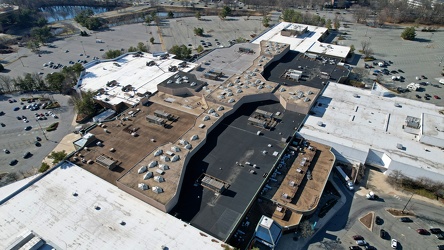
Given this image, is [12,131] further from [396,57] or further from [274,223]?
[396,57]

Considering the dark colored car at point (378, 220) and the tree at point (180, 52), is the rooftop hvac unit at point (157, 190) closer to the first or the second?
the dark colored car at point (378, 220)

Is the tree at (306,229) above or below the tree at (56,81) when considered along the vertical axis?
below

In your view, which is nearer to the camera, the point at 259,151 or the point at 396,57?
the point at 259,151

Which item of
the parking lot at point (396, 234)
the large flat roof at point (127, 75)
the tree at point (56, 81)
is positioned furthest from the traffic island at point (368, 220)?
the tree at point (56, 81)

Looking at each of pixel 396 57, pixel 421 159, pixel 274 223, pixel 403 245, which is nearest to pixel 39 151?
pixel 274 223

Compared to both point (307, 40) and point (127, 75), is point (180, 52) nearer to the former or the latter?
point (127, 75)
